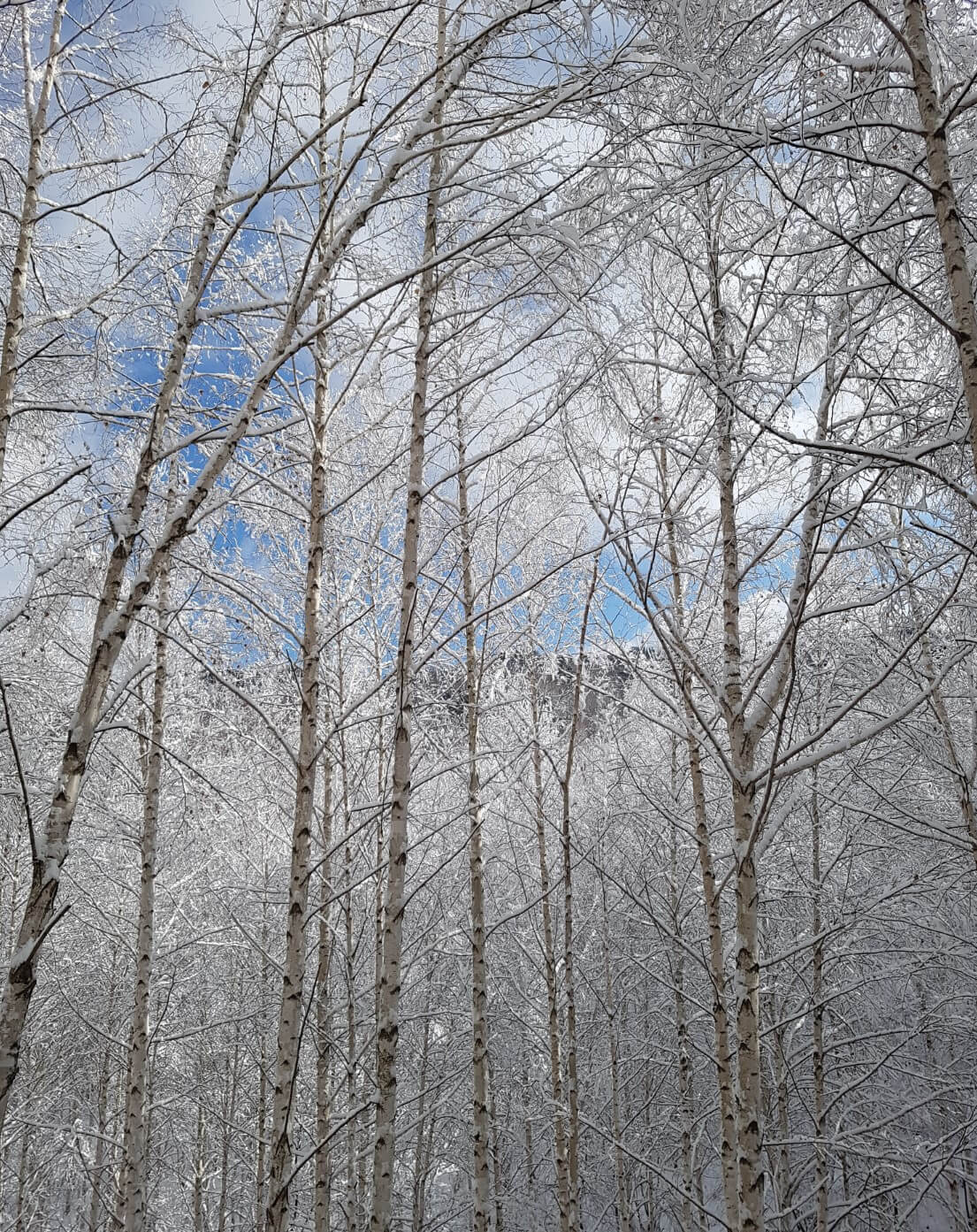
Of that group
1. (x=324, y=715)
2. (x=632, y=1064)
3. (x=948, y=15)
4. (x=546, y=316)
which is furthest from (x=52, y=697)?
(x=632, y=1064)

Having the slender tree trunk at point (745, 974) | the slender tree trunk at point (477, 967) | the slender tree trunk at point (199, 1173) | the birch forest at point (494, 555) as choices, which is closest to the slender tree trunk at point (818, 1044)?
the birch forest at point (494, 555)

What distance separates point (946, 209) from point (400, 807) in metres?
2.70

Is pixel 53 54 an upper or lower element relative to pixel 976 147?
upper

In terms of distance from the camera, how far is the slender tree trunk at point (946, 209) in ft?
6.17

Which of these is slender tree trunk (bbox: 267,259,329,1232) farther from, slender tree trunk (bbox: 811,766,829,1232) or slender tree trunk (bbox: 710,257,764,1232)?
slender tree trunk (bbox: 811,766,829,1232)

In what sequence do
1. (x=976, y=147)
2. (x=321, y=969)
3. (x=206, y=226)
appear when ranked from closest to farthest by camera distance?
(x=206, y=226) < (x=976, y=147) < (x=321, y=969)

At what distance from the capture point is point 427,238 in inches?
147

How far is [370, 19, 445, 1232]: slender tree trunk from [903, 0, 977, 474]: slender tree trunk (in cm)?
139

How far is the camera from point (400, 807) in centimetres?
307

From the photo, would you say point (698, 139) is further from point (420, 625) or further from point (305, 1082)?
point (305, 1082)

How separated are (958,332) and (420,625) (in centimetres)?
341

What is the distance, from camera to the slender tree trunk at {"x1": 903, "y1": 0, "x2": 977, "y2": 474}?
188cm

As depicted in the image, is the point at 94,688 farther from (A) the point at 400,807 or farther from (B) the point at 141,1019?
(B) the point at 141,1019

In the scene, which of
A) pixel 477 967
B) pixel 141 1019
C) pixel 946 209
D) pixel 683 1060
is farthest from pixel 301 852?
pixel 683 1060
